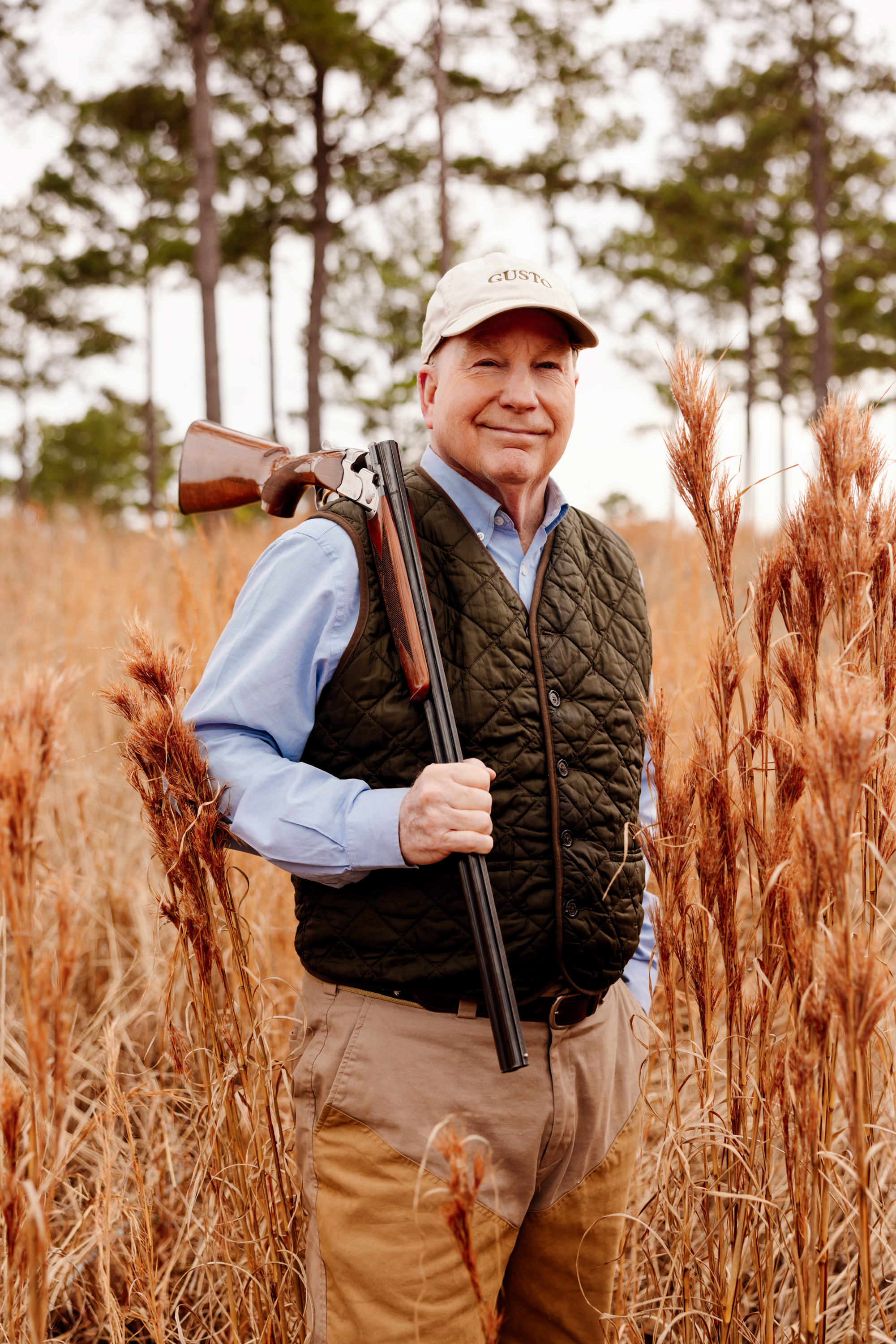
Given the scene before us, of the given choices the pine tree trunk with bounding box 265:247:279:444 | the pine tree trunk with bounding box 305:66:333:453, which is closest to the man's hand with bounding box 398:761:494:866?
the pine tree trunk with bounding box 305:66:333:453

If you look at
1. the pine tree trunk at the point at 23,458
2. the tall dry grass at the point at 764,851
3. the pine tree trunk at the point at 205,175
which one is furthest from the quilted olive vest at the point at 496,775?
the pine tree trunk at the point at 23,458

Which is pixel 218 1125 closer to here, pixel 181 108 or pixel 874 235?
pixel 181 108

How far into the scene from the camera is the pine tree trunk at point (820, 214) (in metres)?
13.8

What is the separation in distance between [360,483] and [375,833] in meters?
0.60

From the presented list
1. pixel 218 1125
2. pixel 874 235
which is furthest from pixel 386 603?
pixel 874 235

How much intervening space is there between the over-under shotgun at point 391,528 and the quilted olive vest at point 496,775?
0.17ft

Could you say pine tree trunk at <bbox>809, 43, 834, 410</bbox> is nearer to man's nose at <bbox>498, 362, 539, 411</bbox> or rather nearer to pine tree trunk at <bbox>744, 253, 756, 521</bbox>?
pine tree trunk at <bbox>744, 253, 756, 521</bbox>

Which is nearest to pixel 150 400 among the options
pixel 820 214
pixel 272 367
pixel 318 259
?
pixel 272 367

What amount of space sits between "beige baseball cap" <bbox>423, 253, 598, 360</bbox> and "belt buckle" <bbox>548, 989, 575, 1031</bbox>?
115 cm

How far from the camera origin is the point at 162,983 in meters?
2.59

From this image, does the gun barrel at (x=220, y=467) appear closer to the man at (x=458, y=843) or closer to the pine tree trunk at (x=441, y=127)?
the man at (x=458, y=843)

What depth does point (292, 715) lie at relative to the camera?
5.15ft

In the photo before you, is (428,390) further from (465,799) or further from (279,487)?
(465,799)

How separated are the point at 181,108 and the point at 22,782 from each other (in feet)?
41.2
